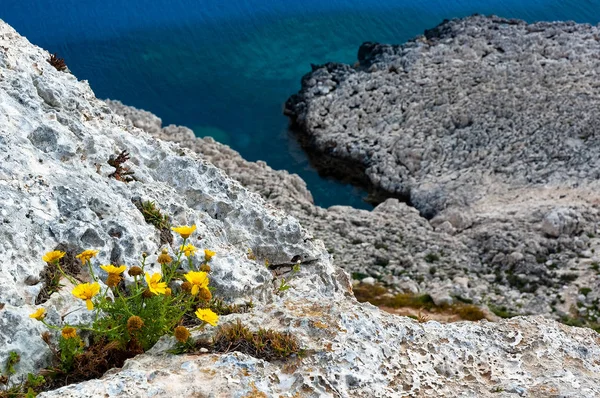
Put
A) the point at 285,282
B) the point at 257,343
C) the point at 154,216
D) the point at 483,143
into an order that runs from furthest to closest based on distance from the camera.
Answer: the point at 483,143 < the point at 285,282 < the point at 154,216 < the point at 257,343

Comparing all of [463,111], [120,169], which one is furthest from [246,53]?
[120,169]

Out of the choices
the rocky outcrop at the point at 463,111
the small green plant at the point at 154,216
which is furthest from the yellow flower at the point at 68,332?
the rocky outcrop at the point at 463,111

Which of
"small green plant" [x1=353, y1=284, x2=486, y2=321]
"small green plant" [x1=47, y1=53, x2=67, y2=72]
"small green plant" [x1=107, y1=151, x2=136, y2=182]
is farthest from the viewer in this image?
"small green plant" [x1=353, y1=284, x2=486, y2=321]

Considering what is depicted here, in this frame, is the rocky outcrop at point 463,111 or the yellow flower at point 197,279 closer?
the yellow flower at point 197,279

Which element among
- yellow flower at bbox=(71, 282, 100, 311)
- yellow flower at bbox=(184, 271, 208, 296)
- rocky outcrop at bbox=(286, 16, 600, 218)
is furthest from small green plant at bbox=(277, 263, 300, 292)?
rocky outcrop at bbox=(286, 16, 600, 218)

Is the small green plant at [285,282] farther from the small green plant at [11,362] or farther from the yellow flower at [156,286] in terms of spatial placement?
the small green plant at [11,362]

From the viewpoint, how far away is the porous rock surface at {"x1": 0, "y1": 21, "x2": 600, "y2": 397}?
19.0ft

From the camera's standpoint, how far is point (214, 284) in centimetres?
752

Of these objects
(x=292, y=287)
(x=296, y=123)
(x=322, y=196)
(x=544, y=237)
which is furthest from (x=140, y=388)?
(x=296, y=123)

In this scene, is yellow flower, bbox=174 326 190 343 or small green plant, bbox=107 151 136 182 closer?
yellow flower, bbox=174 326 190 343

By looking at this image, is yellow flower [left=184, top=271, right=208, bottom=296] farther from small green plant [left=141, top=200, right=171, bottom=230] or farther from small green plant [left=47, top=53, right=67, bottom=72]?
small green plant [left=47, top=53, right=67, bottom=72]

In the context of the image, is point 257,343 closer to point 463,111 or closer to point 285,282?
point 285,282

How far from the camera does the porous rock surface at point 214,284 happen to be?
19.0ft

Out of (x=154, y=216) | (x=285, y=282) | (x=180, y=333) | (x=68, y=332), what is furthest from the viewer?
(x=285, y=282)
